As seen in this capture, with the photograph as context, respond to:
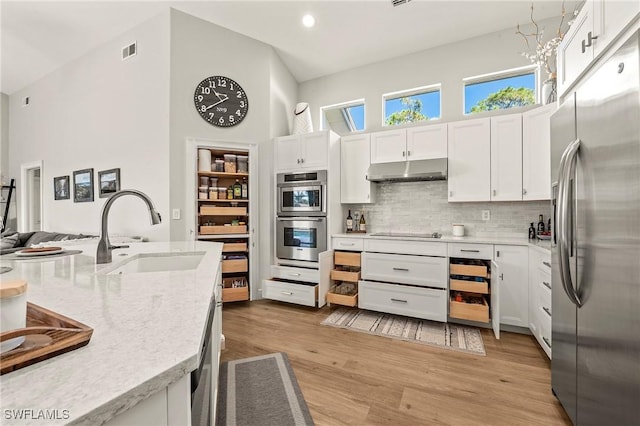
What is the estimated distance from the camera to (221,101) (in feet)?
11.6

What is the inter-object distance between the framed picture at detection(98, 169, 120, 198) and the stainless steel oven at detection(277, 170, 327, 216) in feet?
7.21

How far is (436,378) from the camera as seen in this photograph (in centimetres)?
196

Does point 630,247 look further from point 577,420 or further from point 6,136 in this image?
point 6,136

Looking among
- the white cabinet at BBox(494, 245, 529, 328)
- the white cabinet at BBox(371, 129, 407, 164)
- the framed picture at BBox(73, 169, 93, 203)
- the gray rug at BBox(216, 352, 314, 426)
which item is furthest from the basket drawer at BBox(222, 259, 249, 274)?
the white cabinet at BBox(494, 245, 529, 328)

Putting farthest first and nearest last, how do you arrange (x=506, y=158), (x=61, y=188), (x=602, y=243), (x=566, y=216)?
(x=61, y=188), (x=506, y=158), (x=566, y=216), (x=602, y=243)

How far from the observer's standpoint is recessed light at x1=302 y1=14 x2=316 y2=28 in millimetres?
3180

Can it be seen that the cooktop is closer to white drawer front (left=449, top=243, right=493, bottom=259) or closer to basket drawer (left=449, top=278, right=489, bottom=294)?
white drawer front (left=449, top=243, right=493, bottom=259)

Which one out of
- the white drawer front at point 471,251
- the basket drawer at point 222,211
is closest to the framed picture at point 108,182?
the basket drawer at point 222,211

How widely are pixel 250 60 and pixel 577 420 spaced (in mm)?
4388

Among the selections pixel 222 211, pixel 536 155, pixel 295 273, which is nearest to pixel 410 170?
pixel 536 155

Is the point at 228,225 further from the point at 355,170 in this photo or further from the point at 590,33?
→ the point at 590,33

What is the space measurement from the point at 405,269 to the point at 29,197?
708 centimetres

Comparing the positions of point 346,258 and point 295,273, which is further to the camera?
point 295,273

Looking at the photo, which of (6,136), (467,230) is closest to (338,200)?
(467,230)
